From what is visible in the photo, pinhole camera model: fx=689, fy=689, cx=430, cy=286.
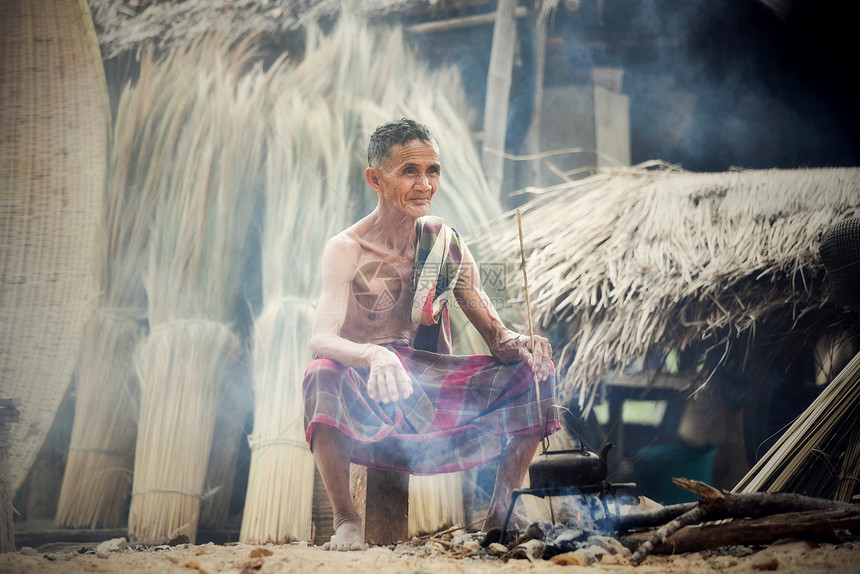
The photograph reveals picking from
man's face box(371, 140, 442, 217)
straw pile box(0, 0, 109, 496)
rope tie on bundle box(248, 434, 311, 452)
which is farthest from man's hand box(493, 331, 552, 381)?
straw pile box(0, 0, 109, 496)

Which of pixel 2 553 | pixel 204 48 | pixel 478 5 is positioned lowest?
pixel 2 553

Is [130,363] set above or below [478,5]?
below

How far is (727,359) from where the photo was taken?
3545mm

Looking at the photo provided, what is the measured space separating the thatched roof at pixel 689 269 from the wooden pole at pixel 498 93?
680mm

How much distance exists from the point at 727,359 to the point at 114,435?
319cm

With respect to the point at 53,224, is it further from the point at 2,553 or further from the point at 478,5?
the point at 478,5

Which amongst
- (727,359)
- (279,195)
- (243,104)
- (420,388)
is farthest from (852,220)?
(243,104)

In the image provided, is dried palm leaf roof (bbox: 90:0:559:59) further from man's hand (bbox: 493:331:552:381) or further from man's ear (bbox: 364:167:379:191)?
man's hand (bbox: 493:331:552:381)

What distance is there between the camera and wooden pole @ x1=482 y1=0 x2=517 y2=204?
162 inches

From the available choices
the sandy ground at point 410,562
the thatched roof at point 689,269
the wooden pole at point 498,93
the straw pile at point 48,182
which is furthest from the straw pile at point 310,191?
the straw pile at point 48,182

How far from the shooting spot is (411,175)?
7.91 feet

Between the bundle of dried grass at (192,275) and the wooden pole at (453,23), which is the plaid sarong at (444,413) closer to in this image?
the bundle of dried grass at (192,275)

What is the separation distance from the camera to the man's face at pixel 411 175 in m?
2.40

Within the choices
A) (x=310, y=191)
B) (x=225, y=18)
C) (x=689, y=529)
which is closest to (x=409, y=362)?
(x=689, y=529)
